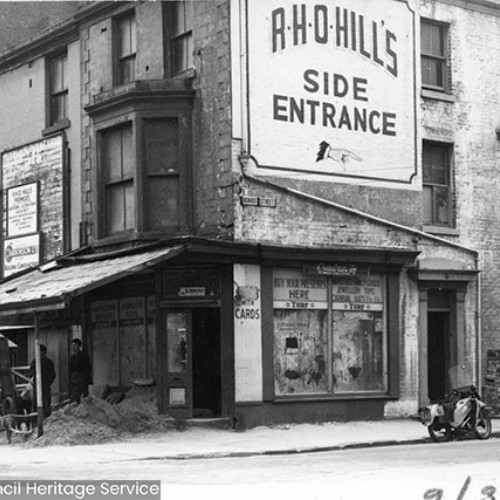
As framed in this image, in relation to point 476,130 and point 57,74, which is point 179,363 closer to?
point 57,74

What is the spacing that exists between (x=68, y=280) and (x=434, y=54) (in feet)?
34.0

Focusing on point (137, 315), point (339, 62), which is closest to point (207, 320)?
point (137, 315)

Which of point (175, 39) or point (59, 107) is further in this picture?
point (59, 107)

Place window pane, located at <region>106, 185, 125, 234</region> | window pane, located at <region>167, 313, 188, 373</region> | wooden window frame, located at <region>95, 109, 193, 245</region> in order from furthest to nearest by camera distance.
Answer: window pane, located at <region>106, 185, 125, 234</region> < wooden window frame, located at <region>95, 109, 193, 245</region> < window pane, located at <region>167, 313, 188, 373</region>

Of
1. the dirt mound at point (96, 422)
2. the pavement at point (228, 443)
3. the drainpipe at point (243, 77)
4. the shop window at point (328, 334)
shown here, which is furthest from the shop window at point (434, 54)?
the dirt mound at point (96, 422)

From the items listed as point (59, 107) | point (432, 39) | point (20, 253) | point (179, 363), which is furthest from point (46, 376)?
point (432, 39)

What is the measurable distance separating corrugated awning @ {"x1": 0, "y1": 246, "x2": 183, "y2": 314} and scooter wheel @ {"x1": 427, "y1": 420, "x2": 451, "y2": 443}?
5.68m

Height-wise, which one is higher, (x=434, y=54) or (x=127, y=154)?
(x=434, y=54)

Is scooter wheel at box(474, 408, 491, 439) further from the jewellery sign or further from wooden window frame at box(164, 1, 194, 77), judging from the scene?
wooden window frame at box(164, 1, 194, 77)

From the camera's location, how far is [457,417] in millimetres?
20859

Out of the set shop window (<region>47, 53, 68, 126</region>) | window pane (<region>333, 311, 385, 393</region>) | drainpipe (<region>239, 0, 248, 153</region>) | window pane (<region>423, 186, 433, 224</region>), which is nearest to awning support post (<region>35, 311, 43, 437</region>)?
drainpipe (<region>239, 0, 248, 153</region>)

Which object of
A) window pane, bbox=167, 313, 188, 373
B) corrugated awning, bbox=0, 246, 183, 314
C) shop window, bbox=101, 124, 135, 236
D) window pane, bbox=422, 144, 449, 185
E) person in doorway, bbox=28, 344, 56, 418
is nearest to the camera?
corrugated awning, bbox=0, 246, 183, 314

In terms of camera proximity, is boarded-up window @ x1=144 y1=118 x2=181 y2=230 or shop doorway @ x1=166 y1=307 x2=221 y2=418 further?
boarded-up window @ x1=144 y1=118 x2=181 y2=230

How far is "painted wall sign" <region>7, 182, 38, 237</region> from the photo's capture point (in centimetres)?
2939
